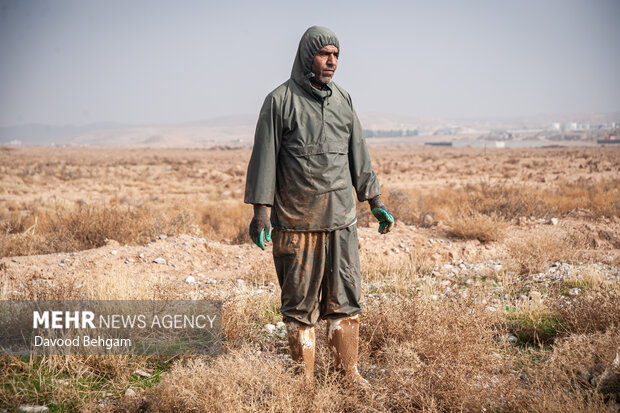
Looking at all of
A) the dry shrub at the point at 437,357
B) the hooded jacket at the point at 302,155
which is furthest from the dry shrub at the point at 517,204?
the hooded jacket at the point at 302,155

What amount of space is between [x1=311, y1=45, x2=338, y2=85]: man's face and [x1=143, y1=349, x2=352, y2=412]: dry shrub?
67.8 inches

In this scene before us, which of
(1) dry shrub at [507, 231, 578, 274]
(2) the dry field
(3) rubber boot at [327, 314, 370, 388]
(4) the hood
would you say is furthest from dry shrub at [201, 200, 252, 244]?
(4) the hood

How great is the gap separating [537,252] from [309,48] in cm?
455

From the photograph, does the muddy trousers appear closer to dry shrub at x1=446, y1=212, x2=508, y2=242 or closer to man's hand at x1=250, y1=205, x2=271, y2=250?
man's hand at x1=250, y1=205, x2=271, y2=250

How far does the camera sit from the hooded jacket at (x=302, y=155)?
2734 millimetres

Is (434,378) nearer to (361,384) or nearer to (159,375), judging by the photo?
(361,384)

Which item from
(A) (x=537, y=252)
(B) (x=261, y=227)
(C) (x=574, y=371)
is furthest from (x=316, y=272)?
(A) (x=537, y=252)

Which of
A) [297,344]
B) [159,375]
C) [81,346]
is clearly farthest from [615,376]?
[81,346]

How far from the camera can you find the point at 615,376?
272 centimetres

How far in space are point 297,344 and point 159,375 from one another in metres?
1.07

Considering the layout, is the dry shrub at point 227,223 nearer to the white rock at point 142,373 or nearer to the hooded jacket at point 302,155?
the white rock at point 142,373

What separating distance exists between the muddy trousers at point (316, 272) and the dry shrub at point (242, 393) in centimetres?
40

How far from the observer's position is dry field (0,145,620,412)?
2.62 meters

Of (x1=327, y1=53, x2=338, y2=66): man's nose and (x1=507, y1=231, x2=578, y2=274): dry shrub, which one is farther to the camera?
(x1=507, y1=231, x2=578, y2=274): dry shrub
